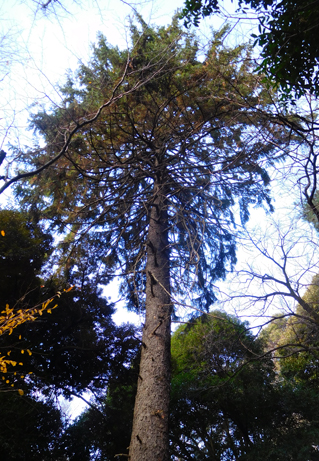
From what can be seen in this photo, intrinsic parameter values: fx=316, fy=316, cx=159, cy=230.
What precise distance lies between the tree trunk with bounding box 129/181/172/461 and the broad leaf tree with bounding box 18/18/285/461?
2 cm

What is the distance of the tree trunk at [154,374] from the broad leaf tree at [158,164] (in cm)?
2

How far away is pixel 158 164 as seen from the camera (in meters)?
6.36

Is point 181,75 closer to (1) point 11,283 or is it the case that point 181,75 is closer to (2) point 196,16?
(2) point 196,16

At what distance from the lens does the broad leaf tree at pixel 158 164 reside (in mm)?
4668

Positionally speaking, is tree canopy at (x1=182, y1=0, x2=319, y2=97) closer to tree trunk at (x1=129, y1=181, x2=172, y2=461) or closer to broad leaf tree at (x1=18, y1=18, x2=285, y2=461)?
broad leaf tree at (x1=18, y1=18, x2=285, y2=461)

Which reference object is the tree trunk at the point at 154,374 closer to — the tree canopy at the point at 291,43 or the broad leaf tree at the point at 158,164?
the broad leaf tree at the point at 158,164

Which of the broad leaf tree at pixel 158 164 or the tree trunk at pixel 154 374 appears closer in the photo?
the tree trunk at pixel 154 374

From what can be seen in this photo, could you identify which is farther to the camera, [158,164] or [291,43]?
[158,164]

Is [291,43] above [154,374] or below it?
above

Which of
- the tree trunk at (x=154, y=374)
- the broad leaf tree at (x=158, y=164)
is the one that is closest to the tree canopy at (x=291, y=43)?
the broad leaf tree at (x=158, y=164)

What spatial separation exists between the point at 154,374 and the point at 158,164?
3.93 metres

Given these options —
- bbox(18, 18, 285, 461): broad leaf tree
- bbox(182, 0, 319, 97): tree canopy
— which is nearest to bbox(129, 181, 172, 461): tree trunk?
bbox(18, 18, 285, 461): broad leaf tree

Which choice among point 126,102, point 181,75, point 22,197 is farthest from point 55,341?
point 181,75

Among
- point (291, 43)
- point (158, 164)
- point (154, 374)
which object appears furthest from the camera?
point (158, 164)
